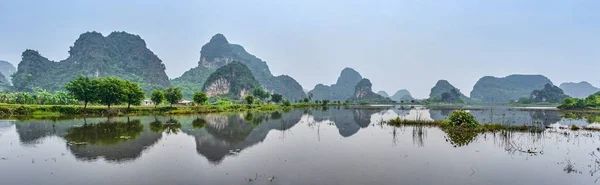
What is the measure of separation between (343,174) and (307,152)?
447 centimetres

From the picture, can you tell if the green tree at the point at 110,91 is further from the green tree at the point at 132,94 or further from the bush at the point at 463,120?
the bush at the point at 463,120

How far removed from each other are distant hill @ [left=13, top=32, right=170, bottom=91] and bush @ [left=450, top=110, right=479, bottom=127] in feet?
419

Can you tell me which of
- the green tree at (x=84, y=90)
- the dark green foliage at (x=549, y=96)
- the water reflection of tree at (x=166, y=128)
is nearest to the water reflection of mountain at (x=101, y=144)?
the water reflection of tree at (x=166, y=128)

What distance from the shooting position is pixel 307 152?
14.5 metres

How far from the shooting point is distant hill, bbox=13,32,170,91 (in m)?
117

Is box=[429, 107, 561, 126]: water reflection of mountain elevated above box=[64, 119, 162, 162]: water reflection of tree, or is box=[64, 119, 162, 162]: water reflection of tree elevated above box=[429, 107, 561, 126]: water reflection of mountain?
box=[429, 107, 561, 126]: water reflection of mountain

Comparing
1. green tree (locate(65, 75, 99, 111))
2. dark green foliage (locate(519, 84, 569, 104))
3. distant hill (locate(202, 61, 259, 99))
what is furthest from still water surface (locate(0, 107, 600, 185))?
dark green foliage (locate(519, 84, 569, 104))

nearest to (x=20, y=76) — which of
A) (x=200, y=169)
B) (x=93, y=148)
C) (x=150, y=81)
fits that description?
(x=150, y=81)

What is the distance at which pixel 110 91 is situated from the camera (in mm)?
39281

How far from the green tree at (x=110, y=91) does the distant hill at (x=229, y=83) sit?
327 feet

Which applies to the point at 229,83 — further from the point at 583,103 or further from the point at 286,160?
the point at 286,160

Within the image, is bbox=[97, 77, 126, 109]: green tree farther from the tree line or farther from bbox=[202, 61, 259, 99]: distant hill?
bbox=[202, 61, 259, 99]: distant hill

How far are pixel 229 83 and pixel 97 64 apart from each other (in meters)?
58.7

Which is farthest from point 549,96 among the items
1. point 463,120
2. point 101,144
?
point 101,144
